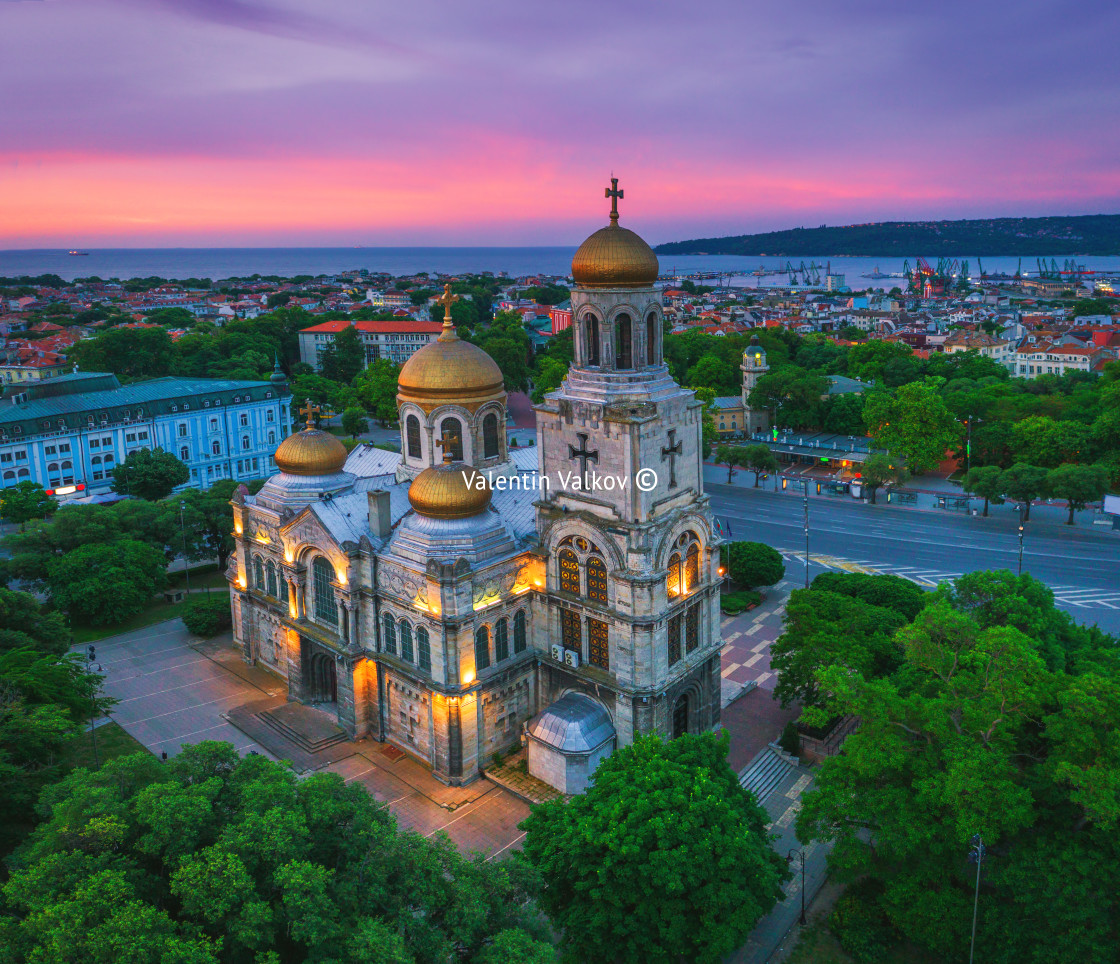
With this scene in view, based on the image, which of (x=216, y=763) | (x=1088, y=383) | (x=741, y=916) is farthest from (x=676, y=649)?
(x=1088, y=383)

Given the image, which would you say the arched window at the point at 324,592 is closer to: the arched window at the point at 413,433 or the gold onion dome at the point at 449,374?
the arched window at the point at 413,433

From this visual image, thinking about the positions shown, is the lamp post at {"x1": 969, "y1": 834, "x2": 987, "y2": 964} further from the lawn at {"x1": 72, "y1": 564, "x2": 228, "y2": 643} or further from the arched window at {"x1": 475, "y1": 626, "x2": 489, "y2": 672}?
the lawn at {"x1": 72, "y1": 564, "x2": 228, "y2": 643}

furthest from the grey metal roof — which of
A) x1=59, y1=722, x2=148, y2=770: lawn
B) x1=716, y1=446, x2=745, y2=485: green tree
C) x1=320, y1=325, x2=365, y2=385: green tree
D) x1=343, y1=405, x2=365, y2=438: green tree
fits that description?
x1=320, y1=325, x2=365, y2=385: green tree

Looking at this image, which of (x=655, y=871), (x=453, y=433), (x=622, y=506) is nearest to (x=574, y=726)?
(x=622, y=506)

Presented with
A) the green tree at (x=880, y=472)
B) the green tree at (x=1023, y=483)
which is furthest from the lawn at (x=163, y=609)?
the green tree at (x=1023, y=483)

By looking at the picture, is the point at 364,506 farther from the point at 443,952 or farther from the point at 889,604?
the point at 889,604

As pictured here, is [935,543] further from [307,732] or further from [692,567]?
[307,732]
